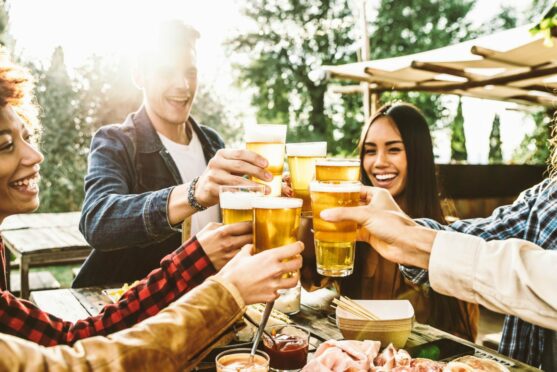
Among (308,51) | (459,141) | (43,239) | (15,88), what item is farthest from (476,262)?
(308,51)

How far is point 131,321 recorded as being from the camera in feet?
6.41

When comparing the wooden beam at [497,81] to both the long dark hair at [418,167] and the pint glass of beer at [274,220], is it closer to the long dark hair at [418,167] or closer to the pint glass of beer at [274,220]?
the long dark hair at [418,167]

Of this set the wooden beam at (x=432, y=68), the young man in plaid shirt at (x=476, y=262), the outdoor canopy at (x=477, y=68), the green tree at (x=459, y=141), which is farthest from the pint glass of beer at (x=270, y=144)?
the green tree at (x=459, y=141)

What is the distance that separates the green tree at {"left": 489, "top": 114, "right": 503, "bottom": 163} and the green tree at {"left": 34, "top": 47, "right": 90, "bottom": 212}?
933 centimetres

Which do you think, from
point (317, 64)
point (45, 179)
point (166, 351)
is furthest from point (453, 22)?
point (166, 351)

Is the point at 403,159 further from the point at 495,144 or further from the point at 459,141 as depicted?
the point at 495,144

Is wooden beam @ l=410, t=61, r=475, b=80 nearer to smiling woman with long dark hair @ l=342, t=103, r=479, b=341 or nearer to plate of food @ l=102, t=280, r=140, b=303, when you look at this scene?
smiling woman with long dark hair @ l=342, t=103, r=479, b=341

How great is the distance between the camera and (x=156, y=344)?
1.11 metres

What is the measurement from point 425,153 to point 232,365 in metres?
2.54

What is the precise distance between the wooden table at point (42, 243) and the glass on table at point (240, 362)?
359 centimetres

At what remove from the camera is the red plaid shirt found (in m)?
1.81

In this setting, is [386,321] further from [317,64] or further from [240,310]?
[317,64]

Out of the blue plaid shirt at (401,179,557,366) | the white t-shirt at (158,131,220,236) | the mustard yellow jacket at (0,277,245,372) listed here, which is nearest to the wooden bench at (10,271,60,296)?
the white t-shirt at (158,131,220,236)

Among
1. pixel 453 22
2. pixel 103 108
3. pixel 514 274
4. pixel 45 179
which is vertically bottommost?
pixel 45 179
